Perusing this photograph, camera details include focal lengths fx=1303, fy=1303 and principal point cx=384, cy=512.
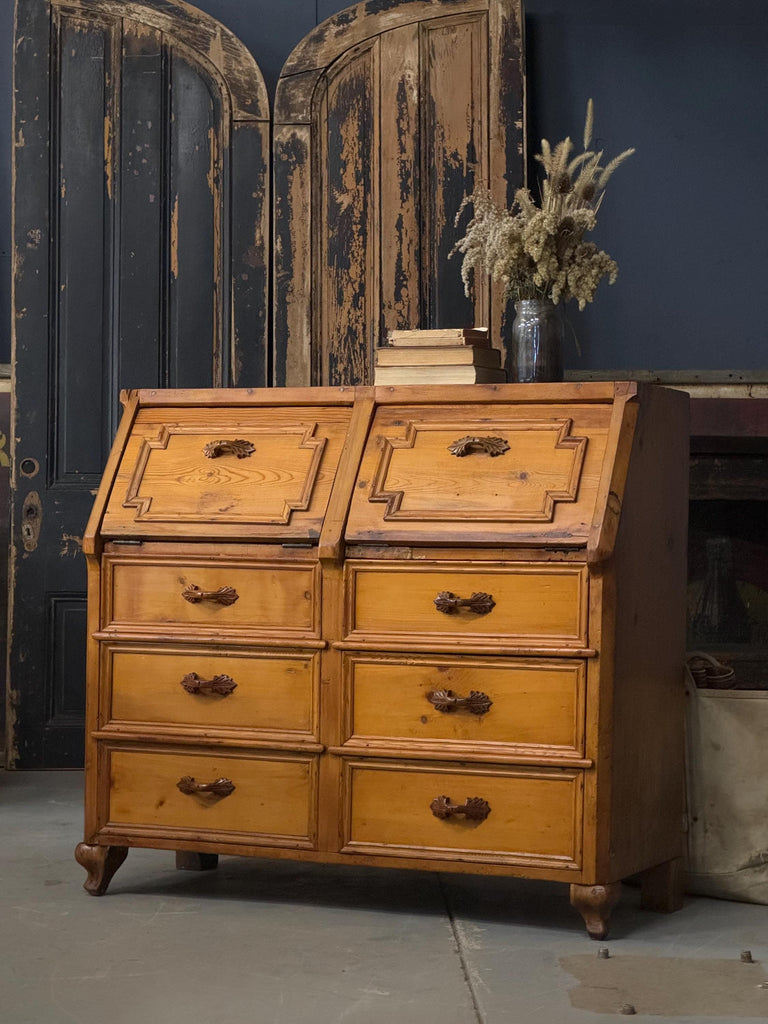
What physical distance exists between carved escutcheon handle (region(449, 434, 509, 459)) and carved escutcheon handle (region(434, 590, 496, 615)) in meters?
0.33

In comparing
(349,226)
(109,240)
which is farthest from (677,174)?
(109,240)

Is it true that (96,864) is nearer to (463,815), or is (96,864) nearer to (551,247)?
(463,815)

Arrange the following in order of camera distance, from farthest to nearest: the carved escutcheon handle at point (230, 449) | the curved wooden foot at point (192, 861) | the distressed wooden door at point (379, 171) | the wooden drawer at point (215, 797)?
the distressed wooden door at point (379, 171)
the curved wooden foot at point (192, 861)
the carved escutcheon handle at point (230, 449)
the wooden drawer at point (215, 797)

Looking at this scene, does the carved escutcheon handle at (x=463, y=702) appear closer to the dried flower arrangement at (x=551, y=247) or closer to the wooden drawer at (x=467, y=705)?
the wooden drawer at (x=467, y=705)

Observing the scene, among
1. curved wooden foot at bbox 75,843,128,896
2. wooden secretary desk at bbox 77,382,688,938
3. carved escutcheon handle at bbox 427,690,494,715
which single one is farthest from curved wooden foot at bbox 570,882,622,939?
curved wooden foot at bbox 75,843,128,896

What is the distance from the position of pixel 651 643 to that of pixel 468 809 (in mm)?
607

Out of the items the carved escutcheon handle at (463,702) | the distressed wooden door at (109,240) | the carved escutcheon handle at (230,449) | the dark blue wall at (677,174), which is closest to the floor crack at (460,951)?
the carved escutcheon handle at (463,702)

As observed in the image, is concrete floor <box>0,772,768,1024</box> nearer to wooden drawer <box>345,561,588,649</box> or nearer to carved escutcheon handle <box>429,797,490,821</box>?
carved escutcheon handle <box>429,797,490,821</box>

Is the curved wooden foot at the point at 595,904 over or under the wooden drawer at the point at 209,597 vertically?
under

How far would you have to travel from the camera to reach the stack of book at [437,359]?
326cm

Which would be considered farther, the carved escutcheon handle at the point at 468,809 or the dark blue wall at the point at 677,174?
the dark blue wall at the point at 677,174

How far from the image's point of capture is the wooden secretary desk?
117 inches

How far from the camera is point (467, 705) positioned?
9.99 ft

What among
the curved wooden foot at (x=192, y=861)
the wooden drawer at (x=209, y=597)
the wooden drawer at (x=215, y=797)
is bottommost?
the curved wooden foot at (x=192, y=861)
